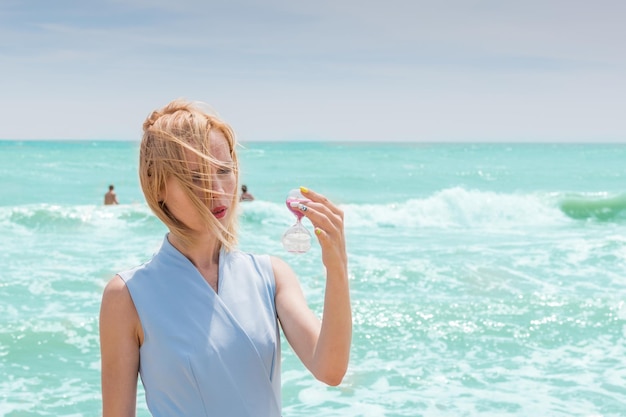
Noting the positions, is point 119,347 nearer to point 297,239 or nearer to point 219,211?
point 219,211

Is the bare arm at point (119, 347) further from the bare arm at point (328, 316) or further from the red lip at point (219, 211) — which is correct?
the bare arm at point (328, 316)

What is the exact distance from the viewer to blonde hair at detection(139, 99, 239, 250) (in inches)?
67.0

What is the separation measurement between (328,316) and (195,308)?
31 cm

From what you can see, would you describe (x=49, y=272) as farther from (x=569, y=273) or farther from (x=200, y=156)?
(x=200, y=156)

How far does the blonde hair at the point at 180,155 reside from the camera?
67.0 inches

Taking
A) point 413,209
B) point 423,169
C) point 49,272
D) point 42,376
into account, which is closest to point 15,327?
point 42,376

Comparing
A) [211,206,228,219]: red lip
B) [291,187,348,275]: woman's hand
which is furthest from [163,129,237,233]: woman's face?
[291,187,348,275]: woman's hand

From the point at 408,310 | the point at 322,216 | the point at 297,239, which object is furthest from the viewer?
the point at 408,310

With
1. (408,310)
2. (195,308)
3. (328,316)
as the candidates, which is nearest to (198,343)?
(195,308)

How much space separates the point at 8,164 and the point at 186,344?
5424 centimetres

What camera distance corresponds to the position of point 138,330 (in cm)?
173

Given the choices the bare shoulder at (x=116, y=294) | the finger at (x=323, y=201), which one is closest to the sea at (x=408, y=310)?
the finger at (x=323, y=201)

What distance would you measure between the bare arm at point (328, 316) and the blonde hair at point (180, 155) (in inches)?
9.1

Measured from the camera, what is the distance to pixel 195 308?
5.76 ft
